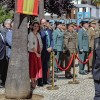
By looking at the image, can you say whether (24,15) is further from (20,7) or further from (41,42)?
(41,42)

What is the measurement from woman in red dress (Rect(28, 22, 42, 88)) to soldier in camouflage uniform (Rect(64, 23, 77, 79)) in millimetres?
2326

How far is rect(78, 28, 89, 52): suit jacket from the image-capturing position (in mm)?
13539

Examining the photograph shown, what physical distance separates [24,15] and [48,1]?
20.9 meters

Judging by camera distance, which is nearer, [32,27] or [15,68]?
[15,68]

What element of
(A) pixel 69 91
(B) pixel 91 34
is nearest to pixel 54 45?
(B) pixel 91 34

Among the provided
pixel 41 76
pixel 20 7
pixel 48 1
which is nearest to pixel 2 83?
pixel 41 76

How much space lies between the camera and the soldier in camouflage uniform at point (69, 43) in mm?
12805

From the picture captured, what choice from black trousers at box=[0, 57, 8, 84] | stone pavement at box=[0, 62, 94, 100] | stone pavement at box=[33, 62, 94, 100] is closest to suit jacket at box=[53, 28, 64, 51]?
stone pavement at box=[33, 62, 94, 100]

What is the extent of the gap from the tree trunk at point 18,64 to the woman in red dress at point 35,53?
111cm

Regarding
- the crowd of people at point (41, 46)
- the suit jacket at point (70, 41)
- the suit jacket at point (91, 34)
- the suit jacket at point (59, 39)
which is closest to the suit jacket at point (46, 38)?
the crowd of people at point (41, 46)

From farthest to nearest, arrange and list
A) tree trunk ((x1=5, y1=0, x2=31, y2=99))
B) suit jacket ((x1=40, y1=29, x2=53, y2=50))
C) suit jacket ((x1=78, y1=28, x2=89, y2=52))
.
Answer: suit jacket ((x1=78, y1=28, x2=89, y2=52))
suit jacket ((x1=40, y1=29, x2=53, y2=50))
tree trunk ((x1=5, y1=0, x2=31, y2=99))

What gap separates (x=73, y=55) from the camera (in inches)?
467

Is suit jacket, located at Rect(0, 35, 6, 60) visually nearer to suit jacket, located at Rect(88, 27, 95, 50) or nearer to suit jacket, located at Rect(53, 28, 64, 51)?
suit jacket, located at Rect(53, 28, 64, 51)

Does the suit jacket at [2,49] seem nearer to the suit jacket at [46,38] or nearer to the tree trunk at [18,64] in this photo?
the suit jacket at [46,38]
